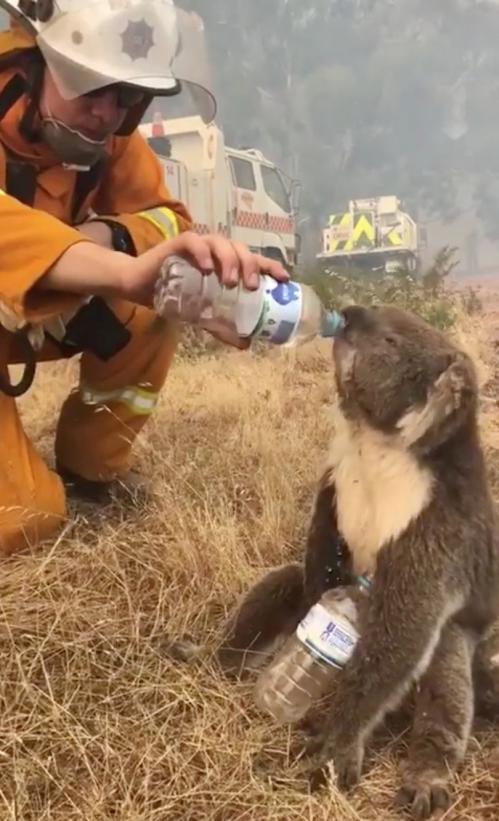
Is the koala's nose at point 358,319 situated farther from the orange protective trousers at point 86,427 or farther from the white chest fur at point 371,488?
the orange protective trousers at point 86,427

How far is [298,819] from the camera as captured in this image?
6.25 ft

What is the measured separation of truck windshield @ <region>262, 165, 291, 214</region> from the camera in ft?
35.5

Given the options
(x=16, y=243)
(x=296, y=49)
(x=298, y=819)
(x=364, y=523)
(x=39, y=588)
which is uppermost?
(x=296, y=49)

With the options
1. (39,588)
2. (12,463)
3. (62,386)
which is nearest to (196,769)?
(39,588)

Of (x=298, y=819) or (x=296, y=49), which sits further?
(x=296, y=49)

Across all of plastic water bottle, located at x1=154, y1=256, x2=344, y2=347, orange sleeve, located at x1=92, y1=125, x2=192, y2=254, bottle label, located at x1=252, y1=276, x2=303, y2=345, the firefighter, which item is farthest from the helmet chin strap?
bottle label, located at x1=252, y1=276, x2=303, y2=345

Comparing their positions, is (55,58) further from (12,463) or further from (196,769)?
(196,769)

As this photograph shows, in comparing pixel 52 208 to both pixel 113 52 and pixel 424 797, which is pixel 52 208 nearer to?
pixel 113 52

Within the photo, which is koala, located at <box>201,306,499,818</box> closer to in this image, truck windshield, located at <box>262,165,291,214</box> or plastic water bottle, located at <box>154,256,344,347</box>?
plastic water bottle, located at <box>154,256,344,347</box>

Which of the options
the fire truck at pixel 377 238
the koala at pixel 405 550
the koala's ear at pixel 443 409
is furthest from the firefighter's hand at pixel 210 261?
the fire truck at pixel 377 238

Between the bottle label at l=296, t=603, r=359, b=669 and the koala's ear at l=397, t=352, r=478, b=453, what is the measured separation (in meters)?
0.42

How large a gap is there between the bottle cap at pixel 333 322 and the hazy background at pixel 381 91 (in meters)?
7.76

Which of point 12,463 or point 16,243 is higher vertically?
point 16,243

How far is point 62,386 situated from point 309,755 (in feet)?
12.7
